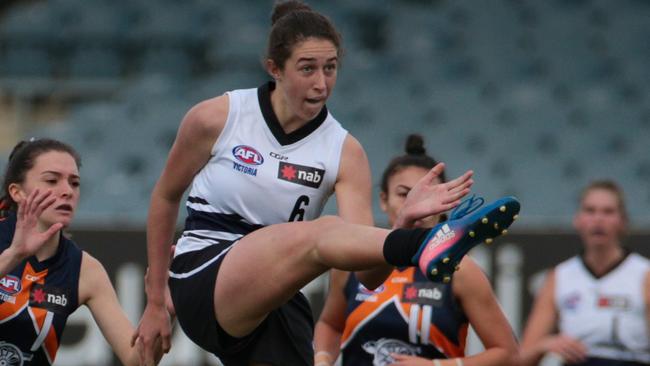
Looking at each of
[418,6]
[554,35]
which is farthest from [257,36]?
[554,35]

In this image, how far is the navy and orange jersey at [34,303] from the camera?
16.0 feet

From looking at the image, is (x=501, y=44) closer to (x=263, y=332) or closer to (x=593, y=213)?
(x=593, y=213)

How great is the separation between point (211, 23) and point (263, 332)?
25.5 ft

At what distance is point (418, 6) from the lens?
12.2 m

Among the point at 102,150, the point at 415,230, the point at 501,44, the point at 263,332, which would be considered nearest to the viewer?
the point at 415,230

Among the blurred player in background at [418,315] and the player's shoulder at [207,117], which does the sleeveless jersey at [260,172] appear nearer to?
the player's shoulder at [207,117]

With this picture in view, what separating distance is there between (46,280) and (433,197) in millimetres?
1765

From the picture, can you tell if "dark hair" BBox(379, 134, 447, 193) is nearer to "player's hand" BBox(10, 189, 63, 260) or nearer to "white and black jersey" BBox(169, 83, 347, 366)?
"white and black jersey" BBox(169, 83, 347, 366)

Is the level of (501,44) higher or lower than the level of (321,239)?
higher

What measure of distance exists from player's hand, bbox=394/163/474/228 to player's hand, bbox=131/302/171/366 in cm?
111

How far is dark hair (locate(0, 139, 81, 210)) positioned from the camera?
16.3ft

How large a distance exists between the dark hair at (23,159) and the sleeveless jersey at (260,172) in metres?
0.71

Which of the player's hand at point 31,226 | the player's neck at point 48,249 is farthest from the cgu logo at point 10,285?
the player's hand at point 31,226

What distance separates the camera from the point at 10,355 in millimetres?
4859
